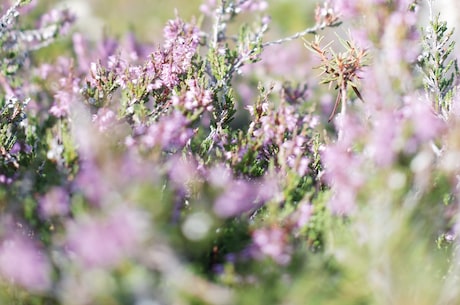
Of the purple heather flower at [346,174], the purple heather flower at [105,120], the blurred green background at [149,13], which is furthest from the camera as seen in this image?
the blurred green background at [149,13]

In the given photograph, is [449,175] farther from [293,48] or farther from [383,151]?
[293,48]

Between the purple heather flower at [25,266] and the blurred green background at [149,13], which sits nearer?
the purple heather flower at [25,266]

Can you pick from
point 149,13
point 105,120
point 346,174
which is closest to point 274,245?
point 346,174

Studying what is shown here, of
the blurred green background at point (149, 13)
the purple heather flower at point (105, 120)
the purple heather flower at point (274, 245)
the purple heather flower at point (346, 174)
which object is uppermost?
the blurred green background at point (149, 13)

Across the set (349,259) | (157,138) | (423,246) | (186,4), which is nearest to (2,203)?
(157,138)

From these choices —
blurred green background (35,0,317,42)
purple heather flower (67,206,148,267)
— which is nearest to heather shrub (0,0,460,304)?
purple heather flower (67,206,148,267)

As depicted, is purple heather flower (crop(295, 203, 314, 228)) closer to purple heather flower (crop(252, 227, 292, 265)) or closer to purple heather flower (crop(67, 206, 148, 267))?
purple heather flower (crop(252, 227, 292, 265))

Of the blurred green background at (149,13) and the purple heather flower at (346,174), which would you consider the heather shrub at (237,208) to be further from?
the blurred green background at (149,13)

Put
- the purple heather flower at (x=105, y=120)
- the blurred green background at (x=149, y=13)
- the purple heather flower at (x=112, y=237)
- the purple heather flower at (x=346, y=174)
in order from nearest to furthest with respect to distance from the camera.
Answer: the purple heather flower at (x=112, y=237) < the purple heather flower at (x=346, y=174) < the purple heather flower at (x=105, y=120) < the blurred green background at (x=149, y=13)

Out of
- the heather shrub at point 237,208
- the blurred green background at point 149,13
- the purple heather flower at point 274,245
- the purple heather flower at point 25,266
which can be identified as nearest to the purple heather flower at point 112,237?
the heather shrub at point 237,208
